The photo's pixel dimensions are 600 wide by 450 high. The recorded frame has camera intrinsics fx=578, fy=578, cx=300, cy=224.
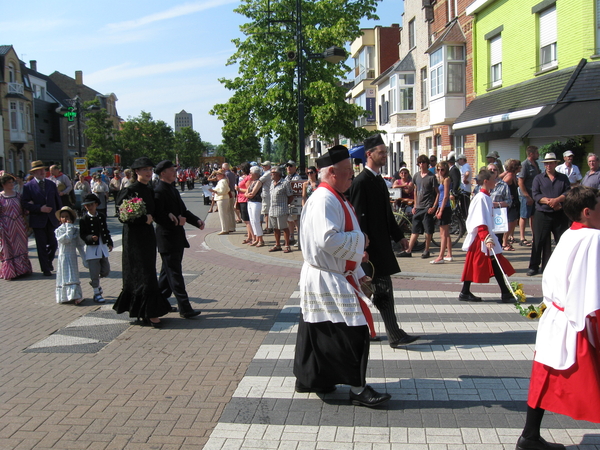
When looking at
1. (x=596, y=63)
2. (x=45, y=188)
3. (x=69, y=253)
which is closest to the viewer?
(x=69, y=253)

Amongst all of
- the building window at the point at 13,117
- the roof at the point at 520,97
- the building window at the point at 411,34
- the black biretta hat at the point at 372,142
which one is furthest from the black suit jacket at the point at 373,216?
the building window at the point at 13,117

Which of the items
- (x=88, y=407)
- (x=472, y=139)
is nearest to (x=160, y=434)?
(x=88, y=407)

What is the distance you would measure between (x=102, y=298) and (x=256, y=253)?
4393 millimetres

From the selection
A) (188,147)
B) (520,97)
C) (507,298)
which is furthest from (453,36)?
(188,147)

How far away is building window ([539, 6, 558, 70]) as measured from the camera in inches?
629

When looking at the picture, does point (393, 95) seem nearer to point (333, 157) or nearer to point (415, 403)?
point (333, 157)

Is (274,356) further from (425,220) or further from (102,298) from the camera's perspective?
(425,220)

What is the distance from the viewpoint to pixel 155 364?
539cm

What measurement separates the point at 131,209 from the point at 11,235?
189 inches

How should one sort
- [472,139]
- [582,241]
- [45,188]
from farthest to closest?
[472,139] → [45,188] → [582,241]

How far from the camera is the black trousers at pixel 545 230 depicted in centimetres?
873

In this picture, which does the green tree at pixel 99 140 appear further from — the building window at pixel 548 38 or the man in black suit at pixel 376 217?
the man in black suit at pixel 376 217

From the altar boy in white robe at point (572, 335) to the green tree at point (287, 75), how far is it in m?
18.2

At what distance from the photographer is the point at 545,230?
8805 mm
